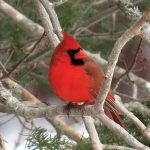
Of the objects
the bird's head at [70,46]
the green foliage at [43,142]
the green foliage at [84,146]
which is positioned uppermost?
the bird's head at [70,46]

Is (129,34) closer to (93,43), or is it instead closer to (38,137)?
(38,137)

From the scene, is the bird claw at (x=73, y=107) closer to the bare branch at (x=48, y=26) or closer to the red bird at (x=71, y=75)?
the red bird at (x=71, y=75)

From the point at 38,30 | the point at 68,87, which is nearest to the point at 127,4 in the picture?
the point at 38,30

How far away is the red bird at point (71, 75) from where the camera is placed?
159cm

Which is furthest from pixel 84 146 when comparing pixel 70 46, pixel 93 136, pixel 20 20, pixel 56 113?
pixel 20 20

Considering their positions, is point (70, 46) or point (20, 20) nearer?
point (70, 46)

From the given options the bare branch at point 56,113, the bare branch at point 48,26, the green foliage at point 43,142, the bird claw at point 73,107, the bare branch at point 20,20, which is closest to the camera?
the bare branch at point 56,113

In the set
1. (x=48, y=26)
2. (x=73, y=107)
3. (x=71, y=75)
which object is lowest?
(x=73, y=107)

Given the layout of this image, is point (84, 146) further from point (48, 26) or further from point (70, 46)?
point (48, 26)

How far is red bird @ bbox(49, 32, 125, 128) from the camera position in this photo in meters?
1.59

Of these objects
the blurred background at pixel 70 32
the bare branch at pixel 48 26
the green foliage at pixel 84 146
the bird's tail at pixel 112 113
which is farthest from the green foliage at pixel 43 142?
the blurred background at pixel 70 32

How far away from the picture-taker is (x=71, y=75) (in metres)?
1.60

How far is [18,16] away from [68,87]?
2.89 feet

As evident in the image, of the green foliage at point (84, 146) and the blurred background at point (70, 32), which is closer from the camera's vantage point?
the green foliage at point (84, 146)
